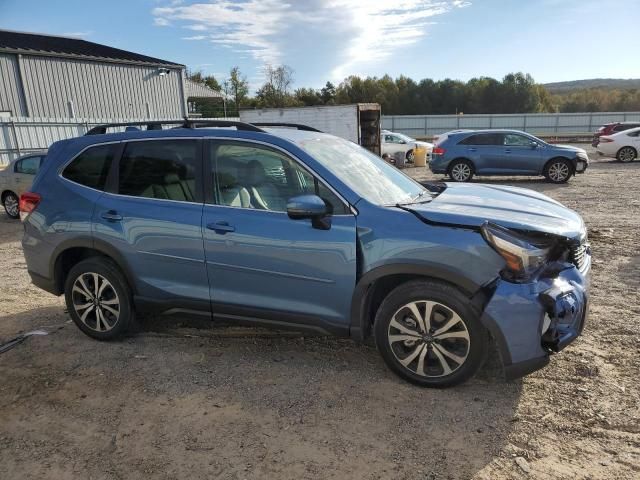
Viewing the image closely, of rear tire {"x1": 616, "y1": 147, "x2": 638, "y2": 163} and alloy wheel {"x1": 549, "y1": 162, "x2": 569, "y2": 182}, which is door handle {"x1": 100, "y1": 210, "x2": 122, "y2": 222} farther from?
rear tire {"x1": 616, "y1": 147, "x2": 638, "y2": 163}

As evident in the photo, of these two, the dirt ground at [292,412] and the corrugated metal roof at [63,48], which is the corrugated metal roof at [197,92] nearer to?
the corrugated metal roof at [63,48]

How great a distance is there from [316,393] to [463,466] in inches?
43.8

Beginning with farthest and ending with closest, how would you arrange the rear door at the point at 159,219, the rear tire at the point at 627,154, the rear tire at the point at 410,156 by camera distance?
the rear tire at the point at 410,156 < the rear tire at the point at 627,154 < the rear door at the point at 159,219

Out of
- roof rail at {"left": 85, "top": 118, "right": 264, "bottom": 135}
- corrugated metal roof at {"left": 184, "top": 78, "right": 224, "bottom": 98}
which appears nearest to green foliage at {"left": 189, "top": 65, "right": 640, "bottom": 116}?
corrugated metal roof at {"left": 184, "top": 78, "right": 224, "bottom": 98}

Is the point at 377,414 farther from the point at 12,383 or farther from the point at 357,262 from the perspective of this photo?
the point at 12,383

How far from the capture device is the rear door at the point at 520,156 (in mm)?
14883

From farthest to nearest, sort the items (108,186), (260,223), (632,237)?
(632,237)
(108,186)
(260,223)

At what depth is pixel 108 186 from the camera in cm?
425

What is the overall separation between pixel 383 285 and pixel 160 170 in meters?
2.03

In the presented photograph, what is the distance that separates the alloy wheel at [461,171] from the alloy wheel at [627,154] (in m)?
9.63

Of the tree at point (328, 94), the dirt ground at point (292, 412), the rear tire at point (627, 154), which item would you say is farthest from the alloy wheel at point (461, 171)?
the tree at point (328, 94)

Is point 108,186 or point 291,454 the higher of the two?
point 108,186

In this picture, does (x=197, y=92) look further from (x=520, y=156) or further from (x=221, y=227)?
(x=221, y=227)

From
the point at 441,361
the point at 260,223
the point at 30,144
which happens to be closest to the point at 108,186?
the point at 260,223
